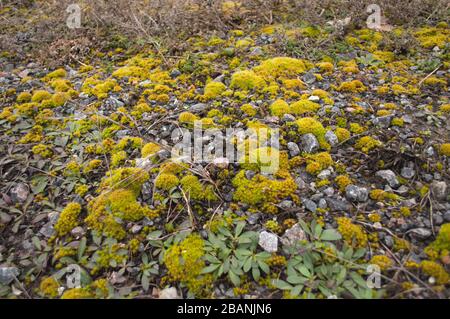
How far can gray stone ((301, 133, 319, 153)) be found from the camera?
4188 mm

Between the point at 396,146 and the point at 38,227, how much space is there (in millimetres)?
4417

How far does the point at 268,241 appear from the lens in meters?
3.33

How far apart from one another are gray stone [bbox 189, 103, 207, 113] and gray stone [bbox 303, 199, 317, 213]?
2.17 metres

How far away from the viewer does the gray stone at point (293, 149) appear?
417cm

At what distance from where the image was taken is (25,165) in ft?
14.1

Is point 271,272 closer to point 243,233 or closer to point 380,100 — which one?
point 243,233

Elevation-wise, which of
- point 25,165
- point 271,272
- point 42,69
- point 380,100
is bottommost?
point 271,272

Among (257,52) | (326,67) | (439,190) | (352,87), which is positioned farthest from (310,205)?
(257,52)

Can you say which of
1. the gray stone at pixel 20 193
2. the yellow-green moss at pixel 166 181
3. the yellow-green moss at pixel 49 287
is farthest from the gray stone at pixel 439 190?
the gray stone at pixel 20 193

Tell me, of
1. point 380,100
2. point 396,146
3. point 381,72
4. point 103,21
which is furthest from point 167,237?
point 103,21

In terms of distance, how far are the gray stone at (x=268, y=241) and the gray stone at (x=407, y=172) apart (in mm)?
1806

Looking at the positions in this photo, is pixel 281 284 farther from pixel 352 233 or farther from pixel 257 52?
pixel 257 52

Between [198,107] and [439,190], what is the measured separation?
3.33 meters

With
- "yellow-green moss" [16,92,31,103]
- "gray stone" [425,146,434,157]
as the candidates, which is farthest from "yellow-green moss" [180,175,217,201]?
"yellow-green moss" [16,92,31,103]
